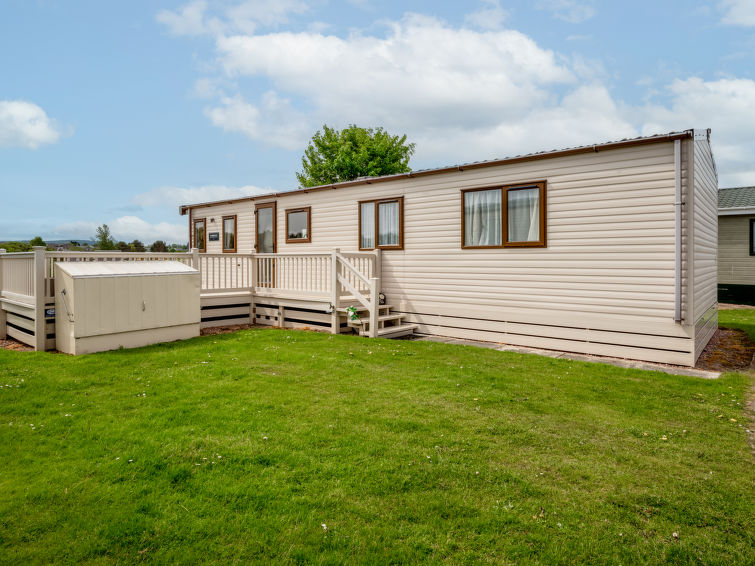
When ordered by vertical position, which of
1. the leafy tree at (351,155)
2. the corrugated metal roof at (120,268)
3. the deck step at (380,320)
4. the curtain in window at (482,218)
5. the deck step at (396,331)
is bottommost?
the deck step at (396,331)

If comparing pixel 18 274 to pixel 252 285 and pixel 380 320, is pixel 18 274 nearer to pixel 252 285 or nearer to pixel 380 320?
pixel 252 285

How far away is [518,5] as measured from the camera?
993cm

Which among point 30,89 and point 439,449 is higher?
point 30,89

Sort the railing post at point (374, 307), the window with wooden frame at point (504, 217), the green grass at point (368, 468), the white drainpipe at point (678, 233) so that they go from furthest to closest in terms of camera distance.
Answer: the railing post at point (374, 307) → the window with wooden frame at point (504, 217) → the white drainpipe at point (678, 233) → the green grass at point (368, 468)

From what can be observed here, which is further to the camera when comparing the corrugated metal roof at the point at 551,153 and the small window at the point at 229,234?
the small window at the point at 229,234

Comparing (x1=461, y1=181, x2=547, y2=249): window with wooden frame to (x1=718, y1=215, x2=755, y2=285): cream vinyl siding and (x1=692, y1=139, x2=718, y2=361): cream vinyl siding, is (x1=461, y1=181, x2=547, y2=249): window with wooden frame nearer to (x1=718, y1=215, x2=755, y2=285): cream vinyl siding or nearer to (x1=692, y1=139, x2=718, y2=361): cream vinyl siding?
(x1=692, y1=139, x2=718, y2=361): cream vinyl siding

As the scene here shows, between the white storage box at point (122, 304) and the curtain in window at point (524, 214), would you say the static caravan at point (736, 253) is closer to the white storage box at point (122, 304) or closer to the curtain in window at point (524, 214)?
the curtain in window at point (524, 214)

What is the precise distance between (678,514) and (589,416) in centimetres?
174

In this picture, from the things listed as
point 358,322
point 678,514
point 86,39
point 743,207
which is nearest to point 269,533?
point 678,514

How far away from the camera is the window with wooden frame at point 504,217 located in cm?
804

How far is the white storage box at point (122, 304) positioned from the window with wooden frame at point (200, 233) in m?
6.63

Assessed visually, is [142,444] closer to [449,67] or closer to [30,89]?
[30,89]

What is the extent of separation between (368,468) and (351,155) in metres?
28.6

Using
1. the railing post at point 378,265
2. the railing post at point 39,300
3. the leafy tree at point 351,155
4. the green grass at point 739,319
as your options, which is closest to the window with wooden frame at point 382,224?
the railing post at point 378,265
